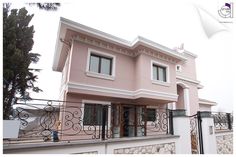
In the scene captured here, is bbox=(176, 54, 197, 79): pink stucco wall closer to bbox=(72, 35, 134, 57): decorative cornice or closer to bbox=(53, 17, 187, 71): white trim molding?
bbox=(53, 17, 187, 71): white trim molding

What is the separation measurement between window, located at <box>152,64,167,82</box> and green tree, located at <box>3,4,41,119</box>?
586 cm

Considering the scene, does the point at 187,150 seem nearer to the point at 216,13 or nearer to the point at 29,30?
the point at 216,13

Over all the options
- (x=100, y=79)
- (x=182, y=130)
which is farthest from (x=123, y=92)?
(x=182, y=130)

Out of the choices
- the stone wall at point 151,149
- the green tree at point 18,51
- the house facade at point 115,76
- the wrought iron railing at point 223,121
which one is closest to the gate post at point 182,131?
the stone wall at point 151,149

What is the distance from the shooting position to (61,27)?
5.14m

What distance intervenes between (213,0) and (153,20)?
1536 mm

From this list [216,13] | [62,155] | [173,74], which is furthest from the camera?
[173,74]

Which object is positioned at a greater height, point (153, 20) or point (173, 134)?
point (153, 20)

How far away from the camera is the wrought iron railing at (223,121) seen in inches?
210

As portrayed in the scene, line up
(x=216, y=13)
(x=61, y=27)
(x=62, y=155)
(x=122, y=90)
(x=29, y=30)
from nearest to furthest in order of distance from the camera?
(x=62, y=155) < (x=216, y=13) < (x=61, y=27) < (x=122, y=90) < (x=29, y=30)

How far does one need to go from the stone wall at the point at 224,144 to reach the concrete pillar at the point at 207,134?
0.62 m

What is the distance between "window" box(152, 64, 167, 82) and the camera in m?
6.92

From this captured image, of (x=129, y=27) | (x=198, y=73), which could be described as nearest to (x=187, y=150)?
(x=129, y=27)

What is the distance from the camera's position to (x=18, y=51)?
730 cm
